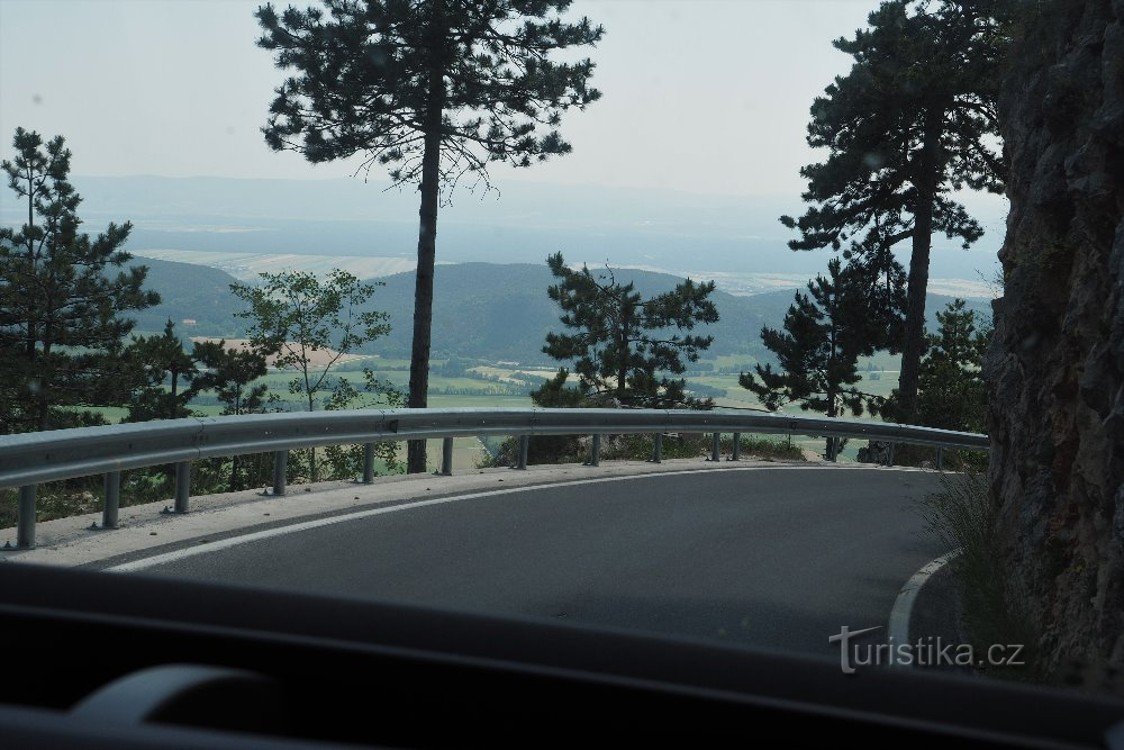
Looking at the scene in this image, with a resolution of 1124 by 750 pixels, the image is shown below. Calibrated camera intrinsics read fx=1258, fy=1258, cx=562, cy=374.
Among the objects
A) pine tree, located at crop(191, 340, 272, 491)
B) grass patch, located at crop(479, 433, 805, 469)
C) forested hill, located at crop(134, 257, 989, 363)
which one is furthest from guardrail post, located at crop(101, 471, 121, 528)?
forested hill, located at crop(134, 257, 989, 363)

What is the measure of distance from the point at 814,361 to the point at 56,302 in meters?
30.1

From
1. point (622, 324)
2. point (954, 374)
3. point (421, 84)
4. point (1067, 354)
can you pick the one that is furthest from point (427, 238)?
point (954, 374)

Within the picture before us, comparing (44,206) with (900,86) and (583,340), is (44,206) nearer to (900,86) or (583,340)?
(583,340)

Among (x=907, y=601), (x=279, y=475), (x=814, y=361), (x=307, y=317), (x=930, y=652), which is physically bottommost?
(x=814, y=361)

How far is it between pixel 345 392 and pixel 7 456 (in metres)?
32.7

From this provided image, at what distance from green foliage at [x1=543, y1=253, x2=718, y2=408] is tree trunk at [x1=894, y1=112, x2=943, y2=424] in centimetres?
1058

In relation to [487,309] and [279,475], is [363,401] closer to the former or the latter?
[279,475]

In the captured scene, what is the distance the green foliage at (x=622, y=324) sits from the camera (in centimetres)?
4866

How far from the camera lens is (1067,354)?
9.85m

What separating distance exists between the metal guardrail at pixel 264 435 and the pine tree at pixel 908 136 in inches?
622

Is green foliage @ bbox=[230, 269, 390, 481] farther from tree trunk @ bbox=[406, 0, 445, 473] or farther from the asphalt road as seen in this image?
the asphalt road

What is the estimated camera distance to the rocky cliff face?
7.54 meters

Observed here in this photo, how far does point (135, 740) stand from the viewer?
977mm

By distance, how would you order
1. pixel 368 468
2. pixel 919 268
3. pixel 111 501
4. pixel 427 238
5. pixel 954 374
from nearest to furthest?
pixel 111 501 → pixel 368 468 → pixel 427 238 → pixel 919 268 → pixel 954 374
